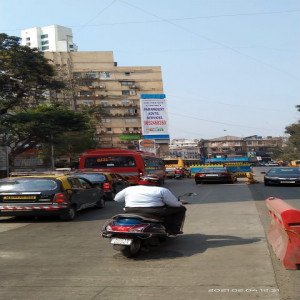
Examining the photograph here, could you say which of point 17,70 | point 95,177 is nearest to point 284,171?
point 95,177

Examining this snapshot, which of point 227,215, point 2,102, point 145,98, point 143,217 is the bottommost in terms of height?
point 227,215

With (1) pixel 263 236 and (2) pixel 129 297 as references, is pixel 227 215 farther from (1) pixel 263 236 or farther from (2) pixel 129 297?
(2) pixel 129 297

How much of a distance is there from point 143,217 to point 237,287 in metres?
2.22

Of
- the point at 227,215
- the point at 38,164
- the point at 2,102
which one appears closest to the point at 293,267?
the point at 227,215

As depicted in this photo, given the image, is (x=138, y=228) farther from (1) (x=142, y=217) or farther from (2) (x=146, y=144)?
(2) (x=146, y=144)

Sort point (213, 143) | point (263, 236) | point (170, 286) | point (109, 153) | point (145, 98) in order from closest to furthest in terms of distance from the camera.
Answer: point (170, 286)
point (263, 236)
point (109, 153)
point (145, 98)
point (213, 143)

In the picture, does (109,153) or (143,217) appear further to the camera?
(109,153)

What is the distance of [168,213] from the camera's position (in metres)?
7.21

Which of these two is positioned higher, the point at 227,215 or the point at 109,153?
the point at 109,153

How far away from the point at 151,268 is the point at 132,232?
73cm

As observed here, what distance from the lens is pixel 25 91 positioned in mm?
34844

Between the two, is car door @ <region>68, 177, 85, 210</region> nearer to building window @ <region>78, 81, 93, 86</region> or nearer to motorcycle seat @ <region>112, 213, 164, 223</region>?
motorcycle seat @ <region>112, 213, 164, 223</region>

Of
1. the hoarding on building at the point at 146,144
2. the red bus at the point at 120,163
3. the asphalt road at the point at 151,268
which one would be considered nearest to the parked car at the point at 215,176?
the red bus at the point at 120,163

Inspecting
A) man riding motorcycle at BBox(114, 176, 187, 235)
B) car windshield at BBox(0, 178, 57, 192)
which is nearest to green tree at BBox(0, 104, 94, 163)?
car windshield at BBox(0, 178, 57, 192)
